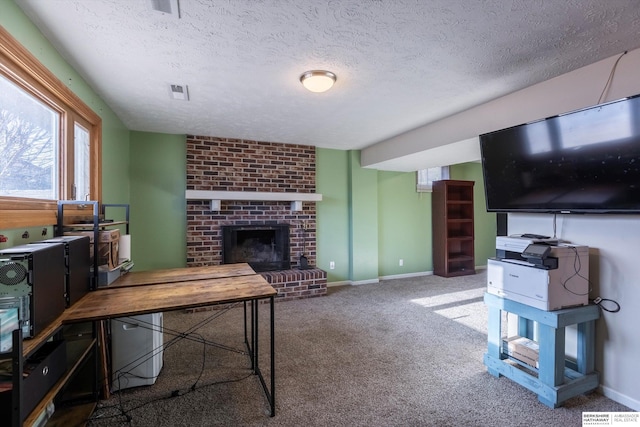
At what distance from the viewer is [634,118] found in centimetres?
168

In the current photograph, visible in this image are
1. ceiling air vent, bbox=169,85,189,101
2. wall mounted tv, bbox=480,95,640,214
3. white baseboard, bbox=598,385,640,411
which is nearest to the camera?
wall mounted tv, bbox=480,95,640,214

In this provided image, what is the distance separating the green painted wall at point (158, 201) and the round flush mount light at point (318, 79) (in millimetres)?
2572

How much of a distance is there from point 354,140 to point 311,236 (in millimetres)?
1652

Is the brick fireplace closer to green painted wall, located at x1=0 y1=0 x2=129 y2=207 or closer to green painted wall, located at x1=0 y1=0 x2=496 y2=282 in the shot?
green painted wall, located at x1=0 y1=0 x2=496 y2=282

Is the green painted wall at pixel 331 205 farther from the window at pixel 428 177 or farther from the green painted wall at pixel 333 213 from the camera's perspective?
the window at pixel 428 177

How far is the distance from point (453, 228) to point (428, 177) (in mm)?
1168

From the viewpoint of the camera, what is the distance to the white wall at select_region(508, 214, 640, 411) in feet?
6.19

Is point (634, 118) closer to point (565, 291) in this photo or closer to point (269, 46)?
point (565, 291)

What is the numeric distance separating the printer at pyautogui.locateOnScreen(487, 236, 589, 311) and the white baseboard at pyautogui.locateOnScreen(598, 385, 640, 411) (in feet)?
1.96

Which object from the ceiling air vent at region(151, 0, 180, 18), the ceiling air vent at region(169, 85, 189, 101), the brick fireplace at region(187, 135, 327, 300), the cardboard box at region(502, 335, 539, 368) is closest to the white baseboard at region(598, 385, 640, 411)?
the cardboard box at region(502, 335, 539, 368)

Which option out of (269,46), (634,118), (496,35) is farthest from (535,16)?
(269,46)

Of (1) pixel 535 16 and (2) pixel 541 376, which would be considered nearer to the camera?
(1) pixel 535 16

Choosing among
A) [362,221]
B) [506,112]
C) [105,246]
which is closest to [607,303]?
[506,112]

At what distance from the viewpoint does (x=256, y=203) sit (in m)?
4.43
